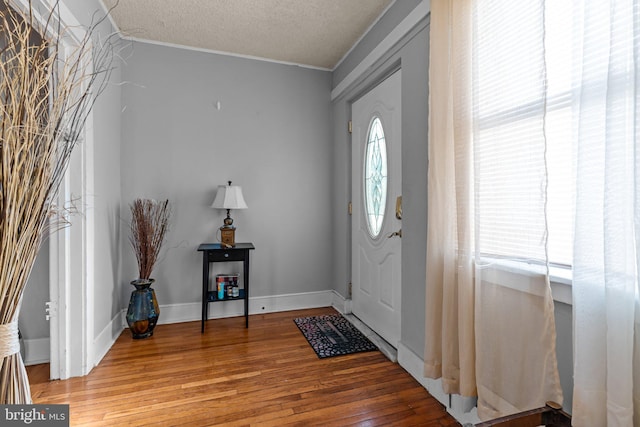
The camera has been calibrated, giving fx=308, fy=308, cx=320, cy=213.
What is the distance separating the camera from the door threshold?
2.26 meters

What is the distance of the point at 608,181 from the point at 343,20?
2268mm

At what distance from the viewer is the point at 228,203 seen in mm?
2805

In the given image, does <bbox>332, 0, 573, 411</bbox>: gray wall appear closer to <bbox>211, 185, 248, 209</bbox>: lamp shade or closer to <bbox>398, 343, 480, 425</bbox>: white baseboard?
<bbox>398, 343, 480, 425</bbox>: white baseboard

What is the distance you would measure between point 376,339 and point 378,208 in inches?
42.6

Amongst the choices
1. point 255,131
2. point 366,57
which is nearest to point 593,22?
point 366,57

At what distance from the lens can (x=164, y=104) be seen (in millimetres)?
2904

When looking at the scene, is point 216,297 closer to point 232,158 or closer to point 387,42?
point 232,158

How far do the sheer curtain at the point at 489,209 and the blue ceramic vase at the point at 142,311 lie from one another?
221cm

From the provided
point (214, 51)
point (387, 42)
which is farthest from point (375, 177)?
point (214, 51)

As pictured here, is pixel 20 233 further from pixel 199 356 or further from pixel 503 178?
pixel 199 356

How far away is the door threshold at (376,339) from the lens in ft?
7.41

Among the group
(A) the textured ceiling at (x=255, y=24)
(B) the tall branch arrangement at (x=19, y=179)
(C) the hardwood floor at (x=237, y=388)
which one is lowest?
(C) the hardwood floor at (x=237, y=388)

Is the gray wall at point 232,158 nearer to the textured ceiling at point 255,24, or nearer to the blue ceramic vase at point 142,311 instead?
the textured ceiling at point 255,24

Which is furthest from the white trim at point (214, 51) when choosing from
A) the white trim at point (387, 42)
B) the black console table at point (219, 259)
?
the black console table at point (219, 259)
